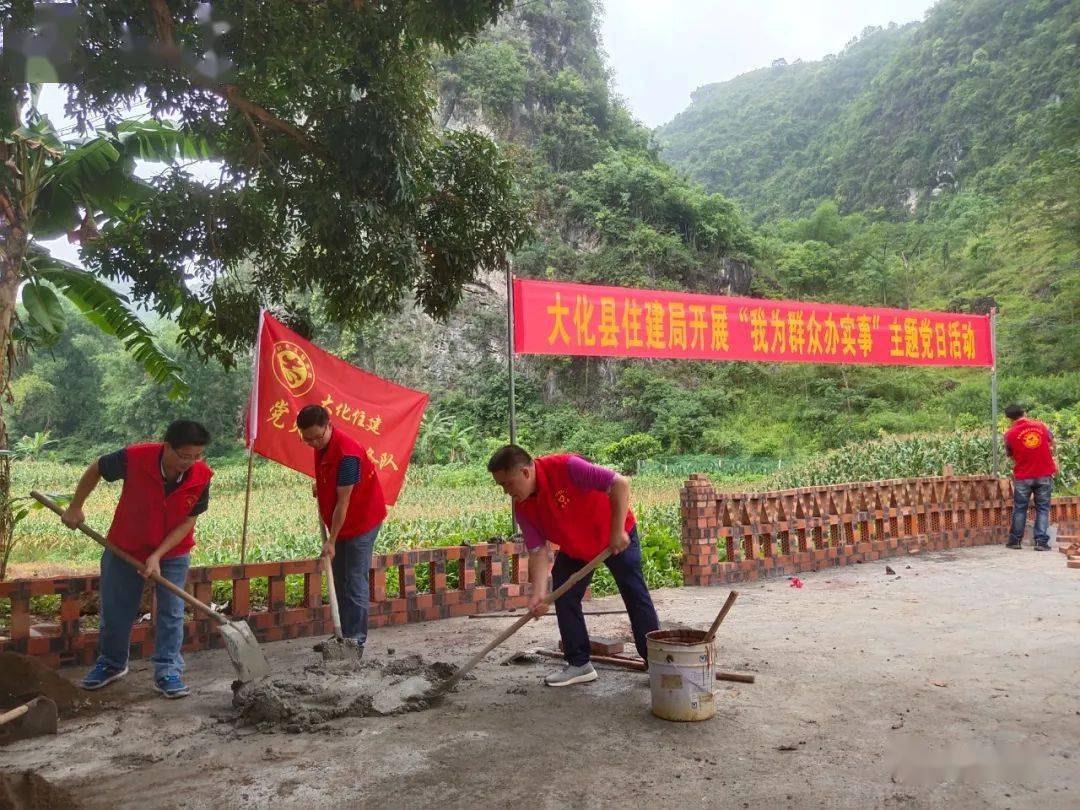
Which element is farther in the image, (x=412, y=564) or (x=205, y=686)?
(x=412, y=564)

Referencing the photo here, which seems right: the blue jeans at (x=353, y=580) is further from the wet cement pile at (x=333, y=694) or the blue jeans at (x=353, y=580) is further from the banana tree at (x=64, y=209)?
the banana tree at (x=64, y=209)

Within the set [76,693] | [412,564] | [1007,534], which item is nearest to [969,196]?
[1007,534]

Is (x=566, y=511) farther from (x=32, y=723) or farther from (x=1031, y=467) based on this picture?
(x=1031, y=467)

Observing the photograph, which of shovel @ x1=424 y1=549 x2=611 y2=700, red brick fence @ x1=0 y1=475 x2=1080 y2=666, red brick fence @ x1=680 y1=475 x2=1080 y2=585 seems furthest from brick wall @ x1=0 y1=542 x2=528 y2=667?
red brick fence @ x1=680 y1=475 x2=1080 y2=585

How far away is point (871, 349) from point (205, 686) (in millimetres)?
7455

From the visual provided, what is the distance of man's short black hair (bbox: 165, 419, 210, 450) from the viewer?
142 inches

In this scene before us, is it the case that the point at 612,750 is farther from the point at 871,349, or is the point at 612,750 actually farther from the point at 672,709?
the point at 871,349

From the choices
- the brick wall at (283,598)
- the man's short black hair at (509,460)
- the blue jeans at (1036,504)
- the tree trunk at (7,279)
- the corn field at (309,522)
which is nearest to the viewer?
the man's short black hair at (509,460)

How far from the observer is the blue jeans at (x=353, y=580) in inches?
168

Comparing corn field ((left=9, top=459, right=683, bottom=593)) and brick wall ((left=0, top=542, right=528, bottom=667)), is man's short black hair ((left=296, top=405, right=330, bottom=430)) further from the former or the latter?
corn field ((left=9, top=459, right=683, bottom=593))

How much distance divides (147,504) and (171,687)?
0.88 m

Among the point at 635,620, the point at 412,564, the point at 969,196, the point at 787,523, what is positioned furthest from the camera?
the point at 969,196

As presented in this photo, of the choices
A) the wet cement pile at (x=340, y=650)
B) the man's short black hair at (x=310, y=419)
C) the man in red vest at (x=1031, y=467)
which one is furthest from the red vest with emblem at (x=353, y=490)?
the man in red vest at (x=1031, y=467)

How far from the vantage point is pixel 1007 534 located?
910cm
